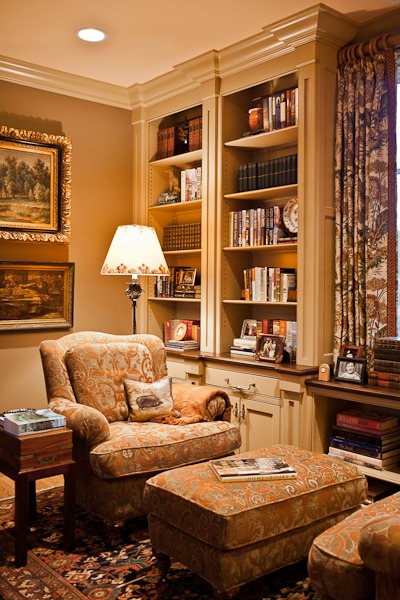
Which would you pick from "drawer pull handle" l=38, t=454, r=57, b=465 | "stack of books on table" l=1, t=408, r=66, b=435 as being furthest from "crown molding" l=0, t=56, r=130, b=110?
"drawer pull handle" l=38, t=454, r=57, b=465

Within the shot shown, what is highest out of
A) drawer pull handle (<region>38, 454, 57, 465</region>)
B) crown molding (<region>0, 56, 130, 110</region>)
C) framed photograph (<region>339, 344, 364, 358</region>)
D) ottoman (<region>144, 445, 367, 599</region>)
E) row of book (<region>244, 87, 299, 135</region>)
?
crown molding (<region>0, 56, 130, 110</region>)

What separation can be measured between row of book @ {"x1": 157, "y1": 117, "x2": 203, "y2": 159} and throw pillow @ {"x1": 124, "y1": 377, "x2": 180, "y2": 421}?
2.02m

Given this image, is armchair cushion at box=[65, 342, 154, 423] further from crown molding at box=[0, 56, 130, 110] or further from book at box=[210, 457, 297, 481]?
crown molding at box=[0, 56, 130, 110]

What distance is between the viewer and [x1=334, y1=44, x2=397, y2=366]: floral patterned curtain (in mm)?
3379

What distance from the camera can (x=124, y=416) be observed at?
11.0 feet

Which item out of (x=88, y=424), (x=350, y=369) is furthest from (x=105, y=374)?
(x=350, y=369)

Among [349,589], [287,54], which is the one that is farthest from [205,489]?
[287,54]

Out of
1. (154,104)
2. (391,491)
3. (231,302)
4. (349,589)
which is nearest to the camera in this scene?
(349,589)

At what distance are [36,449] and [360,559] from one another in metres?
1.51

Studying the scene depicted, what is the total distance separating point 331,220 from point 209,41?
144cm

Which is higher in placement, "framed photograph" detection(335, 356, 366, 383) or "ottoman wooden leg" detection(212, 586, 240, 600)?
"framed photograph" detection(335, 356, 366, 383)

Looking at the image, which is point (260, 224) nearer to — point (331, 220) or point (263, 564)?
point (331, 220)

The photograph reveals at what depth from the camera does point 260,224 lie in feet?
13.1

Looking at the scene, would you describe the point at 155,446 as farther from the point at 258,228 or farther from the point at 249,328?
the point at 258,228
